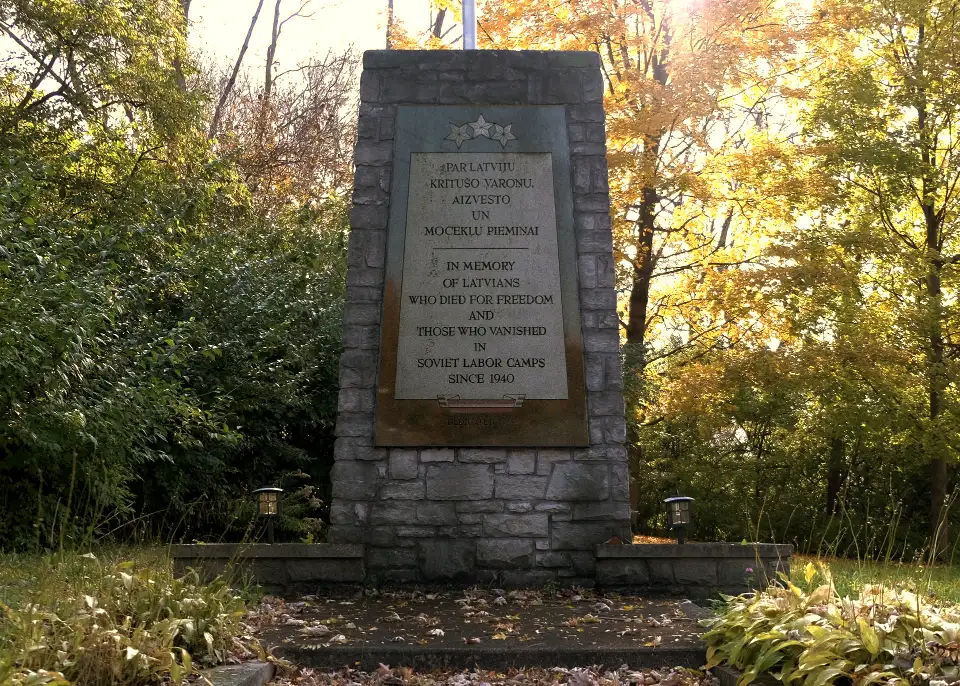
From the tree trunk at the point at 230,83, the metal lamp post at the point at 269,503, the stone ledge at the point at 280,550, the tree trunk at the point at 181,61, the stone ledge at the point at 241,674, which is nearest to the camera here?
the stone ledge at the point at 241,674

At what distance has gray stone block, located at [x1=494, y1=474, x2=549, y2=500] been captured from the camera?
18.7 feet

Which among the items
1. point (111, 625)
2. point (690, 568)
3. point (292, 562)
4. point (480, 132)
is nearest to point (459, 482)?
point (292, 562)

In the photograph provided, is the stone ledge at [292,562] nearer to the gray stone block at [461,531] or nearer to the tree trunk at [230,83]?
the gray stone block at [461,531]

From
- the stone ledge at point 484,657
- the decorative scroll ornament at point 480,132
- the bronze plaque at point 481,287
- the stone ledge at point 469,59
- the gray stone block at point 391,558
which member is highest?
the stone ledge at point 469,59

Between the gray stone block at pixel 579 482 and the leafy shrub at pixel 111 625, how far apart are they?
87.2 inches

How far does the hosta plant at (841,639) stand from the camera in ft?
9.63

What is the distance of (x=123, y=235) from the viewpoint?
779cm

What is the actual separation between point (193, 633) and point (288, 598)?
1927 mm

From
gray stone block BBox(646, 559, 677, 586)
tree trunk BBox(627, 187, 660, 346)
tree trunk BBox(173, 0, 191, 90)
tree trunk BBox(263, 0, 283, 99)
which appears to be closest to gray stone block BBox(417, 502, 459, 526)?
gray stone block BBox(646, 559, 677, 586)

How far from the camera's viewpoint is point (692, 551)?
5.44 meters

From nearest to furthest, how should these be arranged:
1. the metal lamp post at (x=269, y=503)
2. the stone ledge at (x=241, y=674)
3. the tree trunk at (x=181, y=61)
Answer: the stone ledge at (x=241, y=674) → the metal lamp post at (x=269, y=503) → the tree trunk at (x=181, y=61)

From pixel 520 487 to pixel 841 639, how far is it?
278 cm

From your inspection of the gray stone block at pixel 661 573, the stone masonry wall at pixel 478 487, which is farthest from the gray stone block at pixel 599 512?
the gray stone block at pixel 661 573

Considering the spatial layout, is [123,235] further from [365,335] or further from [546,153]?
[546,153]
